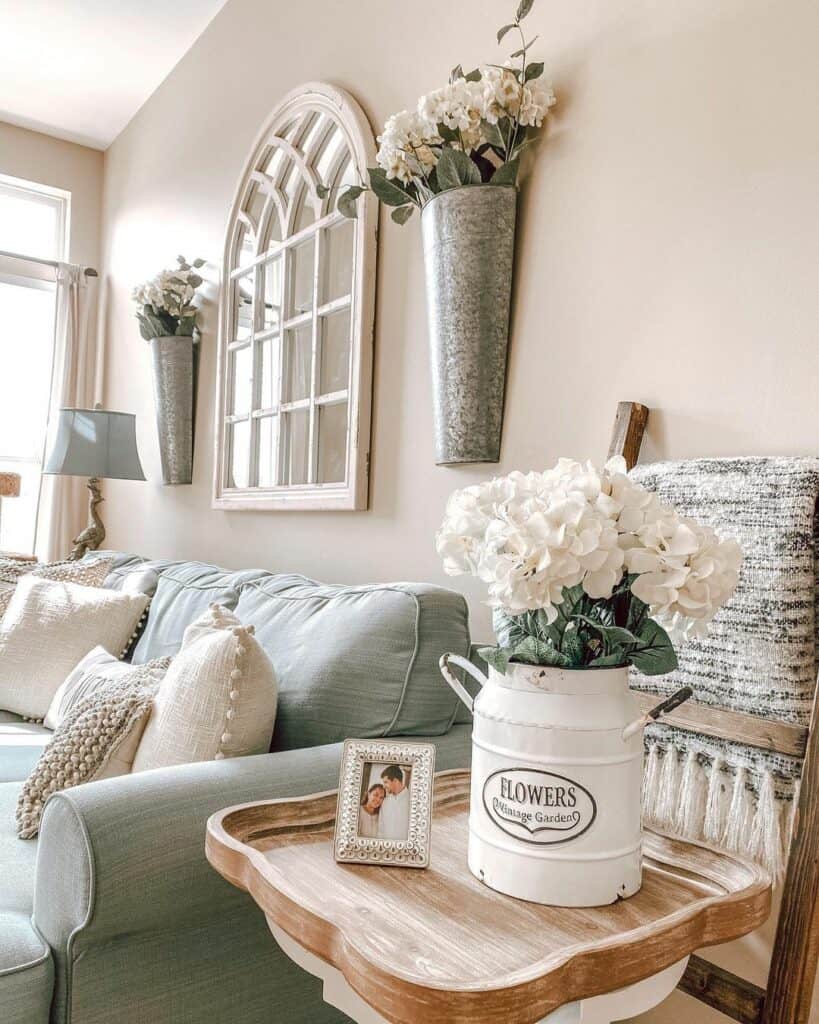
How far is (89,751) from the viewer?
141 centimetres

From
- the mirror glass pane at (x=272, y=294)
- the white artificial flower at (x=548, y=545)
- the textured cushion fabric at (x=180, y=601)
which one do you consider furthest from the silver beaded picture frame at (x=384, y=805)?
the mirror glass pane at (x=272, y=294)

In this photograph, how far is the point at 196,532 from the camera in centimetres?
305

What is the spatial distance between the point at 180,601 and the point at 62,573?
603mm

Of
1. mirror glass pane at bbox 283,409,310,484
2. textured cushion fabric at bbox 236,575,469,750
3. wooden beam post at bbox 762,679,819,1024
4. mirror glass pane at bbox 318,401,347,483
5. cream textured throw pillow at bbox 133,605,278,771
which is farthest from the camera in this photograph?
mirror glass pane at bbox 283,409,310,484

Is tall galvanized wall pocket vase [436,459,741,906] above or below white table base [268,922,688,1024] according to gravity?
above

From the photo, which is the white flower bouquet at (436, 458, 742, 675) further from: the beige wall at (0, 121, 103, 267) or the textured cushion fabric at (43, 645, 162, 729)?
the beige wall at (0, 121, 103, 267)

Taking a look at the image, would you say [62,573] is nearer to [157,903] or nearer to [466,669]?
[157,903]

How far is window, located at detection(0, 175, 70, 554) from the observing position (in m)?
3.86

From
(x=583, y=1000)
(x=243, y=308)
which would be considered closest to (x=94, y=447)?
(x=243, y=308)

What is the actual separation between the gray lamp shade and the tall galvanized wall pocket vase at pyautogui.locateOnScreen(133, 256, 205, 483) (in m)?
0.16

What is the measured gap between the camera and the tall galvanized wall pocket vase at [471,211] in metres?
1.61

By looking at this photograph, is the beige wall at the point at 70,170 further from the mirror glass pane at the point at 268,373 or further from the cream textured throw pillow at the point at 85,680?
the cream textured throw pillow at the point at 85,680

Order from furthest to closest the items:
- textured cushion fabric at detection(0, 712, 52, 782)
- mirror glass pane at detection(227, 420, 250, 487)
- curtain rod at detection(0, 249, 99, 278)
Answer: curtain rod at detection(0, 249, 99, 278), mirror glass pane at detection(227, 420, 250, 487), textured cushion fabric at detection(0, 712, 52, 782)

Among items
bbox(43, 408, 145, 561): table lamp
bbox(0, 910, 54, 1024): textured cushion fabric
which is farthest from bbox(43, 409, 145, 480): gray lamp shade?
bbox(0, 910, 54, 1024): textured cushion fabric
